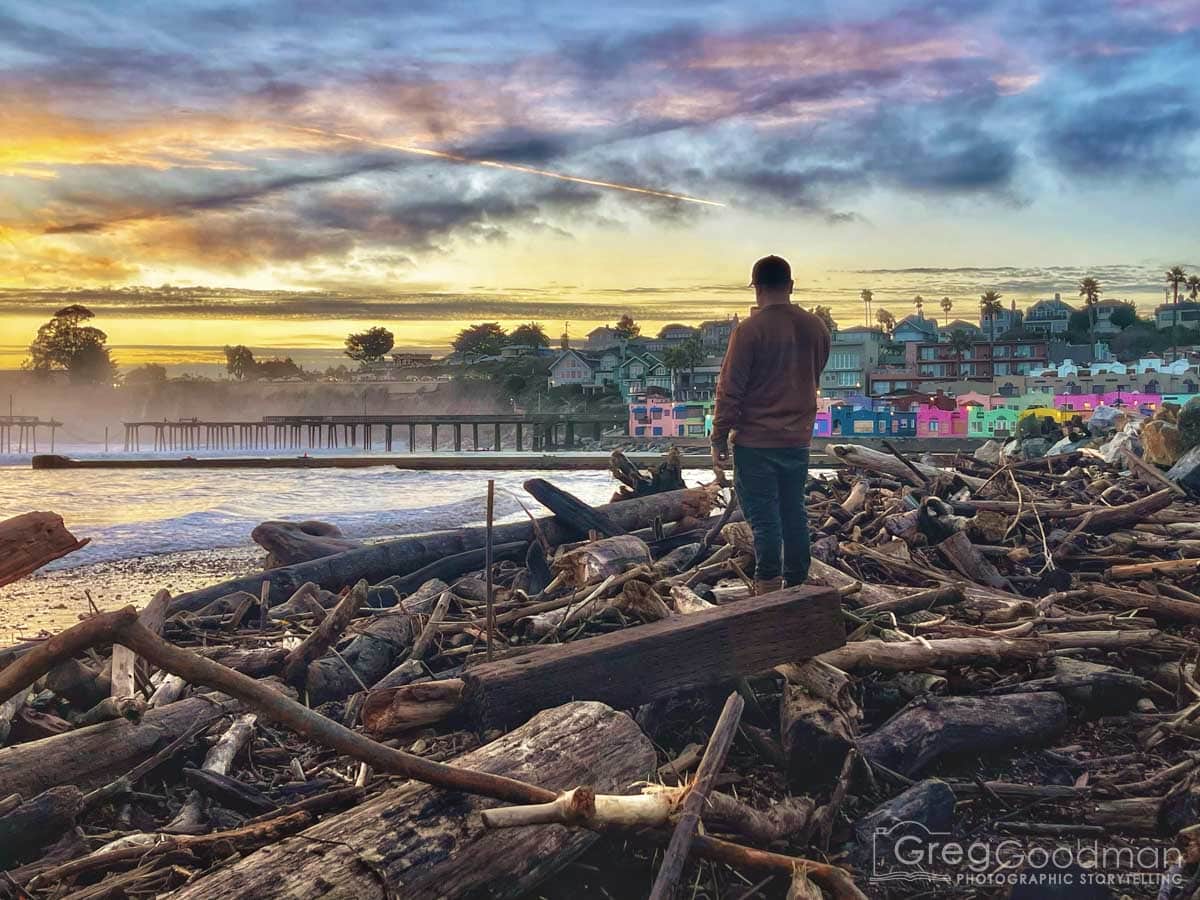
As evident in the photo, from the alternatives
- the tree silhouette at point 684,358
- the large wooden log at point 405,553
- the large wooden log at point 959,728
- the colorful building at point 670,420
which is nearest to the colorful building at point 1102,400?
the colorful building at point 670,420

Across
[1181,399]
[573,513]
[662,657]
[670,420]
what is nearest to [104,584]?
[573,513]

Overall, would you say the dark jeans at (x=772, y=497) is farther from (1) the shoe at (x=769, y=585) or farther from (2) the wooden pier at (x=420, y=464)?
(2) the wooden pier at (x=420, y=464)

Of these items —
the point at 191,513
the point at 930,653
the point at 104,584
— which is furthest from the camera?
the point at 191,513

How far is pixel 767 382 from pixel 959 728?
2616 millimetres

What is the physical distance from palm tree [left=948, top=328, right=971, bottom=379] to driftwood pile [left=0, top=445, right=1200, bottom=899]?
4633 inches

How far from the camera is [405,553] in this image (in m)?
10.0

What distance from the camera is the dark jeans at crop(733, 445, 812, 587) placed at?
6.42 metres

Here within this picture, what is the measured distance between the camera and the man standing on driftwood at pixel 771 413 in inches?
250

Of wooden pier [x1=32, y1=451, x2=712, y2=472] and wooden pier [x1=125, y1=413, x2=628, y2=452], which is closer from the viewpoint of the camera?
wooden pier [x1=32, y1=451, x2=712, y2=472]

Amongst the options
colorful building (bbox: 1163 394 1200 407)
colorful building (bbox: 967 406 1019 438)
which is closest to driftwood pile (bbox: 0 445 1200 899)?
colorful building (bbox: 1163 394 1200 407)

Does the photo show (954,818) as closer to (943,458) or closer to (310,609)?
(310,609)

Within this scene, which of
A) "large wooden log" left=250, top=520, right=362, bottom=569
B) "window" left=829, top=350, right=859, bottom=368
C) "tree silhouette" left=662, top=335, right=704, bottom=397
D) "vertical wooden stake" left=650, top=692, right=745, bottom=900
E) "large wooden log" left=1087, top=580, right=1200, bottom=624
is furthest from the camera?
"tree silhouette" left=662, top=335, right=704, bottom=397

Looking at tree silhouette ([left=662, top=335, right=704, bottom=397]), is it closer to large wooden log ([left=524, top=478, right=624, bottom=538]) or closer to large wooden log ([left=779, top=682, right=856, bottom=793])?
large wooden log ([left=524, top=478, right=624, bottom=538])

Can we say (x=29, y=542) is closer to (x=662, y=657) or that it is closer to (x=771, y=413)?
(x=662, y=657)
